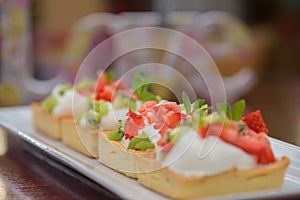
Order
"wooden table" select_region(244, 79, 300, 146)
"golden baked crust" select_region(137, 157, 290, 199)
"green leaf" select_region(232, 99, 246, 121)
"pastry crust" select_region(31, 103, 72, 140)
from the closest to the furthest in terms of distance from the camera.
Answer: "golden baked crust" select_region(137, 157, 290, 199) < "green leaf" select_region(232, 99, 246, 121) < "pastry crust" select_region(31, 103, 72, 140) < "wooden table" select_region(244, 79, 300, 146)

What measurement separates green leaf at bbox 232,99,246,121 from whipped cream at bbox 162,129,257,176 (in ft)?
0.25

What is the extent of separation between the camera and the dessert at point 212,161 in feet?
3.46

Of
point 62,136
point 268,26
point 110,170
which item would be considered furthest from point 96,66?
point 268,26

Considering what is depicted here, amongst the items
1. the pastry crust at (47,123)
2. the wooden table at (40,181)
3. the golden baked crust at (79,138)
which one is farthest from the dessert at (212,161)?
the pastry crust at (47,123)

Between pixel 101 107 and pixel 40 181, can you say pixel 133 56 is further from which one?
pixel 40 181

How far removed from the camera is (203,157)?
107 cm

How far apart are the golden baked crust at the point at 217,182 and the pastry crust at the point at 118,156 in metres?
0.06

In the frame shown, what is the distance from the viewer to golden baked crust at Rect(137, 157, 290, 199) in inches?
40.9

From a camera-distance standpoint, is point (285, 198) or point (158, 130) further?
point (158, 130)

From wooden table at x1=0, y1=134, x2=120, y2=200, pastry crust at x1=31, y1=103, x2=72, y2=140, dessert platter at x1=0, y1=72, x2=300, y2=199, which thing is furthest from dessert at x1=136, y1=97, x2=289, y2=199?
pastry crust at x1=31, y1=103, x2=72, y2=140

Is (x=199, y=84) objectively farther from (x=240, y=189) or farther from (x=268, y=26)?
(x=268, y=26)

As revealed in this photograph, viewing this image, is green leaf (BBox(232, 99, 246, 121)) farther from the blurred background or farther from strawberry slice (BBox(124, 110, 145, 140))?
the blurred background

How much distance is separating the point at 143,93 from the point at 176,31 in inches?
47.6

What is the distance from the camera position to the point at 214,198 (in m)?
1.01
